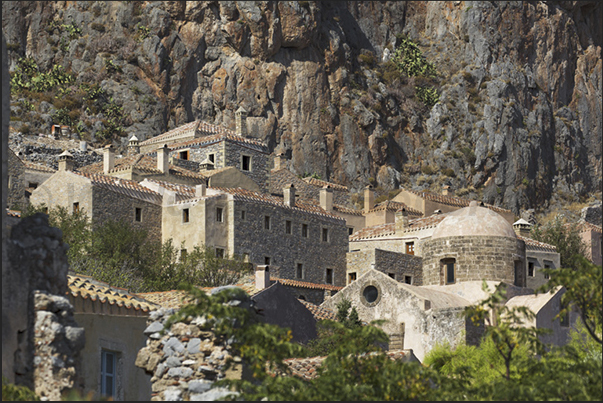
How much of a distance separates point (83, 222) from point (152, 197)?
625 cm

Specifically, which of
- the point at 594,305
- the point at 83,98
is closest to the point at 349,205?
the point at 83,98

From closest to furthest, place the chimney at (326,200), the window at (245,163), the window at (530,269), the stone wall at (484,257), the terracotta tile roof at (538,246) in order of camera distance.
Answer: the stone wall at (484,257) < the window at (530,269) < the terracotta tile roof at (538,246) < the window at (245,163) < the chimney at (326,200)

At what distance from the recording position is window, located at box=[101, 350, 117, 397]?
90.6 feet

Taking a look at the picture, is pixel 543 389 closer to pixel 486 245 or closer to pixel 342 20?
pixel 486 245

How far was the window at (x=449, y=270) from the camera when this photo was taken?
50.6 meters

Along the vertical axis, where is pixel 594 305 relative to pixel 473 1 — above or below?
below

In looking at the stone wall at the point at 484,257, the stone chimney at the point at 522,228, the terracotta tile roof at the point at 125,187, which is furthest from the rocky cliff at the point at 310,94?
the stone wall at the point at 484,257

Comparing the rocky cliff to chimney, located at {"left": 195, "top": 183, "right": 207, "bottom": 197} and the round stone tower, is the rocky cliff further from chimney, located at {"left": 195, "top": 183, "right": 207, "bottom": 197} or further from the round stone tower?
the round stone tower

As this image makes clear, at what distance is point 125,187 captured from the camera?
2318 inches

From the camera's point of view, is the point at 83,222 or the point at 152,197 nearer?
the point at 83,222

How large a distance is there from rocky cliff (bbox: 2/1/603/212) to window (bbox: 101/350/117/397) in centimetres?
6570

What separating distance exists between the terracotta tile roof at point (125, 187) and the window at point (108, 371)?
29.6 m

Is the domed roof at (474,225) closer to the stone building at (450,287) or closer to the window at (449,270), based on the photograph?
the stone building at (450,287)

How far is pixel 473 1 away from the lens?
12256cm
